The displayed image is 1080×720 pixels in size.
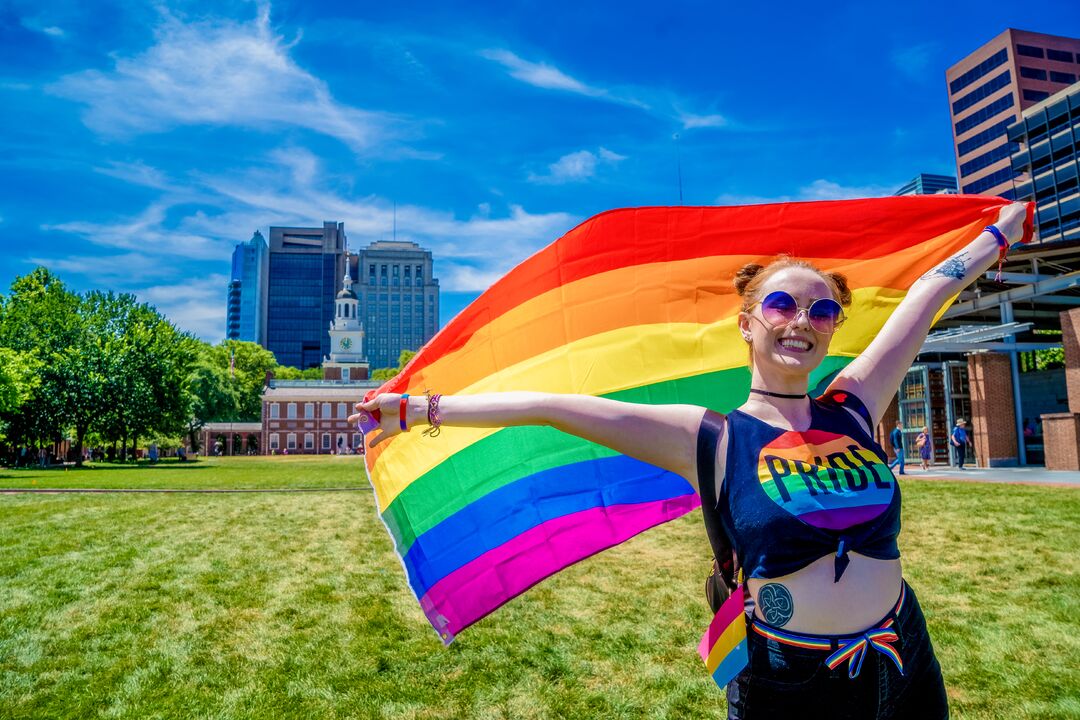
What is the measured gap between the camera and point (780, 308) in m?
2.72

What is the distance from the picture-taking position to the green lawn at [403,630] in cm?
570

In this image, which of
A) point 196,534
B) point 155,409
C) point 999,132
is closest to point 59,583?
point 196,534

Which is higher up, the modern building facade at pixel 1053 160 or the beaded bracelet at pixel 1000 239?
the modern building facade at pixel 1053 160

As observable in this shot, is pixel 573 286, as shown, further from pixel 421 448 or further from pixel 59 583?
pixel 59 583

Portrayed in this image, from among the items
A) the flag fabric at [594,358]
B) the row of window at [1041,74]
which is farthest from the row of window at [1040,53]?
the flag fabric at [594,358]

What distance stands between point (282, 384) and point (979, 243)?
115 metres

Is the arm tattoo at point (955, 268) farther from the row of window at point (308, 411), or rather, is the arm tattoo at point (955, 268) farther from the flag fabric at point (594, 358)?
the row of window at point (308, 411)

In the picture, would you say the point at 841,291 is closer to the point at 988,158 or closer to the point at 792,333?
the point at 792,333

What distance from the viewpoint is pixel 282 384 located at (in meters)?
110

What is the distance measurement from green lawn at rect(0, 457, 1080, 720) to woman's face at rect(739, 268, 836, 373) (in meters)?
3.72

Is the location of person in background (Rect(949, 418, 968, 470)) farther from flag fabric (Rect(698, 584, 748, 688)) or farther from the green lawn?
flag fabric (Rect(698, 584, 748, 688))

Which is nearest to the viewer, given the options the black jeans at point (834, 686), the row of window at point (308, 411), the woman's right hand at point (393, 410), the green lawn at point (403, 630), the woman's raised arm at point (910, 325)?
the black jeans at point (834, 686)

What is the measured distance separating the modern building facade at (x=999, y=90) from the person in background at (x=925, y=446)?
215 ft

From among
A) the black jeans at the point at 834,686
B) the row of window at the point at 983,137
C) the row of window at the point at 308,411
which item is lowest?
the black jeans at the point at 834,686
